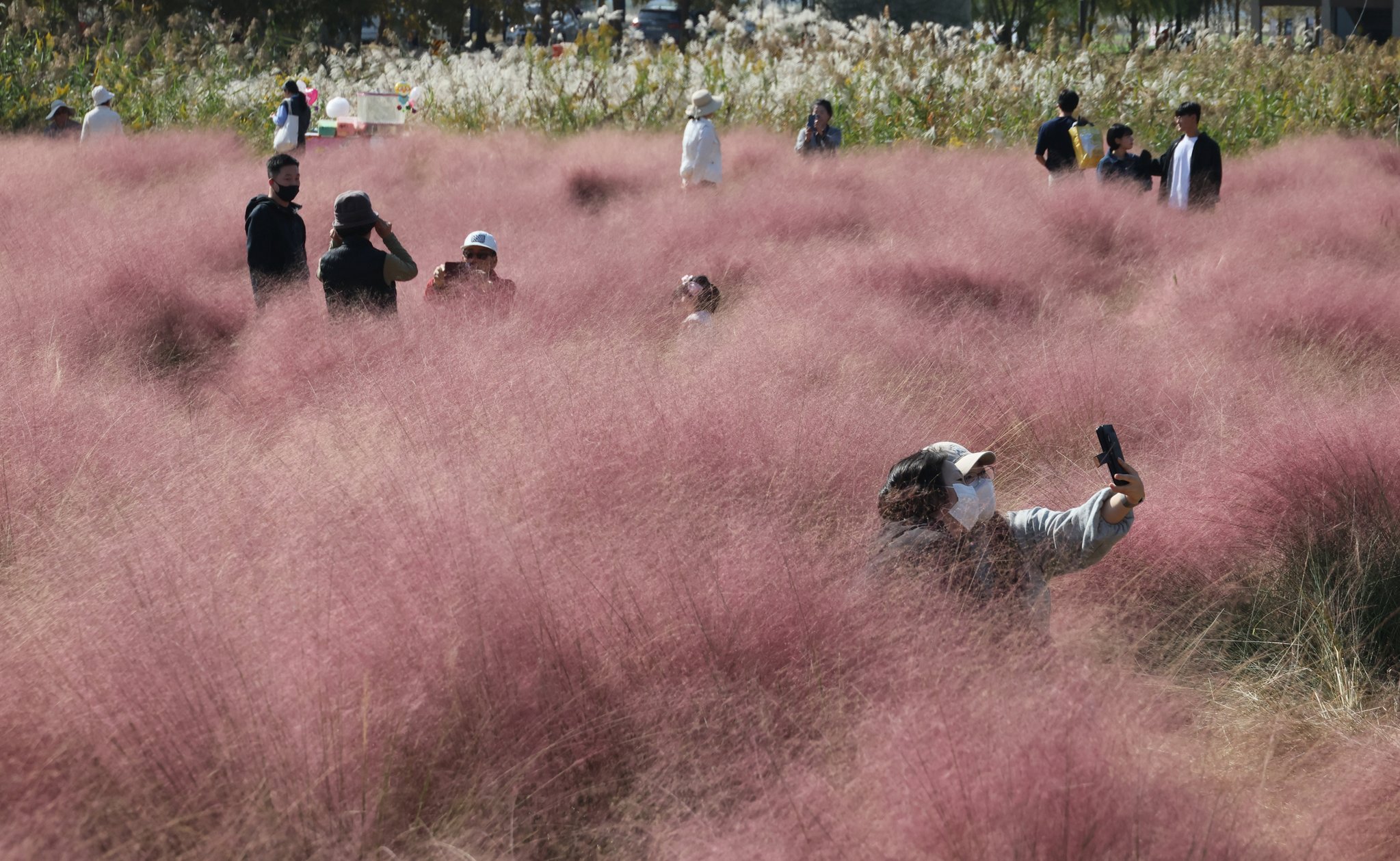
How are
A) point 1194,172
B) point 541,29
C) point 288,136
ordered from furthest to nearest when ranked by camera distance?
point 541,29 < point 288,136 < point 1194,172

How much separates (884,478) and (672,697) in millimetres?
1881

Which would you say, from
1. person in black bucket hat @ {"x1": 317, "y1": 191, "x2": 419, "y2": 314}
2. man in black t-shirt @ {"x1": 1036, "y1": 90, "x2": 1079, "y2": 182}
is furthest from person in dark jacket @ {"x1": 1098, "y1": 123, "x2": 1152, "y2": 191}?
person in black bucket hat @ {"x1": 317, "y1": 191, "x2": 419, "y2": 314}

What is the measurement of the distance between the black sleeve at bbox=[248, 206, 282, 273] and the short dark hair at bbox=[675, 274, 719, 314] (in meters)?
2.23

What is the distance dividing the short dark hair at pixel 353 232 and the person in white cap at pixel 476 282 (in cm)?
49

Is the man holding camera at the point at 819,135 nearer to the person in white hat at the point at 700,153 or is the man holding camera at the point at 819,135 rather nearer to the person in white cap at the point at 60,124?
the person in white hat at the point at 700,153

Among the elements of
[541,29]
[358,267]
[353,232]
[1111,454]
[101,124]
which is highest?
[541,29]

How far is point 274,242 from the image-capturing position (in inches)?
298

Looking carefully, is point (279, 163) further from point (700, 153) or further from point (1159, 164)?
point (1159, 164)

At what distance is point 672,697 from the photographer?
3502mm

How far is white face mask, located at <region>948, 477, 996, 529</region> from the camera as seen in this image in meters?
4.00

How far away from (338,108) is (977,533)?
640 inches

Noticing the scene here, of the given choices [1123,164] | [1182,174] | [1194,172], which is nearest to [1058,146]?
[1123,164]

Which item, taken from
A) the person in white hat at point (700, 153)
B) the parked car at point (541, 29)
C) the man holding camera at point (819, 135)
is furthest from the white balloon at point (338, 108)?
the parked car at point (541, 29)

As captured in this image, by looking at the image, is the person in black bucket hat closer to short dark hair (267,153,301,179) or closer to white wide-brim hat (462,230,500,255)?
short dark hair (267,153,301,179)
